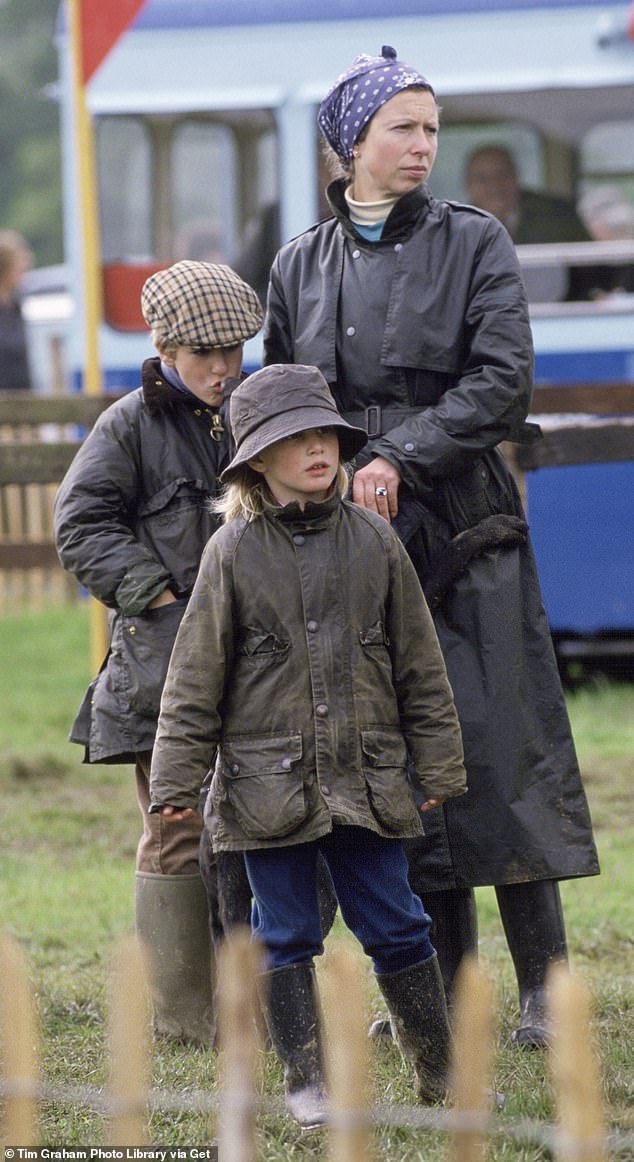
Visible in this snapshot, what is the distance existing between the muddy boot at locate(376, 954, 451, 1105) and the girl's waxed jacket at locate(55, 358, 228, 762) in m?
0.80

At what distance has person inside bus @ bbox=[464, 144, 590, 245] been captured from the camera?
8.57 metres

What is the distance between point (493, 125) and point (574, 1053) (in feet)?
23.7

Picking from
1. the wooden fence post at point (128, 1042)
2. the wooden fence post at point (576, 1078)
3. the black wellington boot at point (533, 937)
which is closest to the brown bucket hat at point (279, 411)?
the black wellington boot at point (533, 937)

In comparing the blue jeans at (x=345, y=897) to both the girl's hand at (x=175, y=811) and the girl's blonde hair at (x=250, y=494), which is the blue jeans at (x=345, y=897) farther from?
the girl's blonde hair at (x=250, y=494)

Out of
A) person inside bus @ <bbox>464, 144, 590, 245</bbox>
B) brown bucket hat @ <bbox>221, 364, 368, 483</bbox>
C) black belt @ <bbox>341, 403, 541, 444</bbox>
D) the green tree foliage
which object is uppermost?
brown bucket hat @ <bbox>221, 364, 368, 483</bbox>

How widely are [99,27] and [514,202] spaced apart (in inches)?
85.6

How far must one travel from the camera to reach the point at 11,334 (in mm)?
12180

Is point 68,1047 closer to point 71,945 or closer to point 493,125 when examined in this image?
point 71,945

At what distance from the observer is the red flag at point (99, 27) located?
24.5 ft

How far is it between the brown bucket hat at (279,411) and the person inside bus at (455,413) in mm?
294

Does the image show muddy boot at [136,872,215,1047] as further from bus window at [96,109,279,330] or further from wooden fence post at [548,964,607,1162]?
bus window at [96,109,279,330]

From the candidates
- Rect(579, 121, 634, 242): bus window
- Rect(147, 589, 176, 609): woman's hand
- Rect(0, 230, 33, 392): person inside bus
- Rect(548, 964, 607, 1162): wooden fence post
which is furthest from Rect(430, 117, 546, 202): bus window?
Rect(548, 964, 607, 1162): wooden fence post

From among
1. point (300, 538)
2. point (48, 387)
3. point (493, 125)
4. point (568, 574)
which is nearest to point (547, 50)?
point (493, 125)

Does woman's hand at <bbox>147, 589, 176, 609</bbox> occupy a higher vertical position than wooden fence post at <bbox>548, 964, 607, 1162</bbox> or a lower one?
lower
